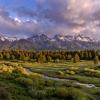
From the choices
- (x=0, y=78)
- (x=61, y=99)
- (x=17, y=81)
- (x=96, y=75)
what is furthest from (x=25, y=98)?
(x=96, y=75)

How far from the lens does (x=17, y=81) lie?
27.9m

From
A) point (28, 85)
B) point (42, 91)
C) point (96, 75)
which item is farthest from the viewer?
point (96, 75)

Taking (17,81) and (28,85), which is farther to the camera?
(17,81)

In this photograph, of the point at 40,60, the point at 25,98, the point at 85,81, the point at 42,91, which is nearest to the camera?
the point at 25,98

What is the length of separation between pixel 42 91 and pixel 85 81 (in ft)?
111

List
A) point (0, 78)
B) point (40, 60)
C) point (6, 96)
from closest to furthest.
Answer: point (6, 96), point (0, 78), point (40, 60)

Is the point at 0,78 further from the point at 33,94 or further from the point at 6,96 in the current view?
the point at 6,96

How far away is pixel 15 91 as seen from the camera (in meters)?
22.7

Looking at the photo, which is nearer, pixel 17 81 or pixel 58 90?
pixel 58 90

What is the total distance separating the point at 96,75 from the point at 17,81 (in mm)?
42604

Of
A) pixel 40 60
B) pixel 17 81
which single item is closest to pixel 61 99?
pixel 17 81

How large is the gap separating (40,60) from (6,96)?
497 feet

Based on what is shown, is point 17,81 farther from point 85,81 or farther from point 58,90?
point 85,81

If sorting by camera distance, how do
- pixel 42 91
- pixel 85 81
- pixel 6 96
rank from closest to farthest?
pixel 6 96 < pixel 42 91 < pixel 85 81
